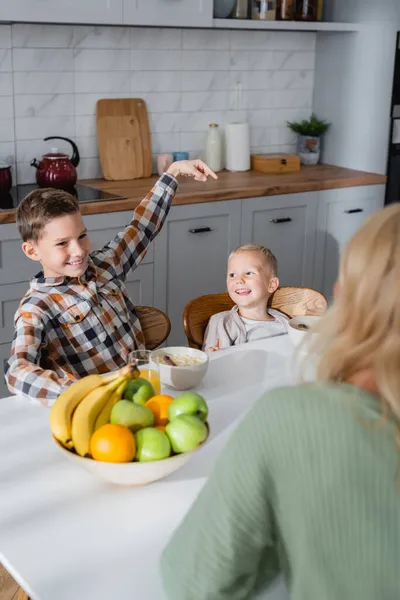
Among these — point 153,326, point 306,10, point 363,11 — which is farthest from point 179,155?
point 153,326

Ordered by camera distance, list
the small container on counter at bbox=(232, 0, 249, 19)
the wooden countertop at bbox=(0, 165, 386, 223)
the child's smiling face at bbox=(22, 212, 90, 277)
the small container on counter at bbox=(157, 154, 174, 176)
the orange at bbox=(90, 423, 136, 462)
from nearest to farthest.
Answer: the orange at bbox=(90, 423, 136, 462) → the child's smiling face at bbox=(22, 212, 90, 277) → the wooden countertop at bbox=(0, 165, 386, 223) → the small container on counter at bbox=(232, 0, 249, 19) → the small container on counter at bbox=(157, 154, 174, 176)

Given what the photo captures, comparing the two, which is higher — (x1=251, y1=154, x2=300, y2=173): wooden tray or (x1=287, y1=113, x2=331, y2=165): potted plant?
(x1=287, y1=113, x2=331, y2=165): potted plant

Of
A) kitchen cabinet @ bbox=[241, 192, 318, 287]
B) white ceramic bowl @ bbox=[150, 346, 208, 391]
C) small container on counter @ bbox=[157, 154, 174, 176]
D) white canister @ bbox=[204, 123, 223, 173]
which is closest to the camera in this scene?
white ceramic bowl @ bbox=[150, 346, 208, 391]

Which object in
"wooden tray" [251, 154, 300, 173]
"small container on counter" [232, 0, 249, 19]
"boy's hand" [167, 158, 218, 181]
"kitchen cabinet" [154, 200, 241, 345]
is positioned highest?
"small container on counter" [232, 0, 249, 19]

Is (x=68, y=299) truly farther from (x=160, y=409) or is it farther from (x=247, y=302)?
(x=160, y=409)

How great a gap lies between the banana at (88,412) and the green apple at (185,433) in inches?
5.4

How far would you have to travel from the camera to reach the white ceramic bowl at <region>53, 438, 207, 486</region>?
1.44m

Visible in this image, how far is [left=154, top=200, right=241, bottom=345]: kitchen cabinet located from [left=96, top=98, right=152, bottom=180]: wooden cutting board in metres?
0.55

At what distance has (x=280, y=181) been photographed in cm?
413

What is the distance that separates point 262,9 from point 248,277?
2.11 meters

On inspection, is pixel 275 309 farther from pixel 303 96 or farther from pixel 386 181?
pixel 303 96

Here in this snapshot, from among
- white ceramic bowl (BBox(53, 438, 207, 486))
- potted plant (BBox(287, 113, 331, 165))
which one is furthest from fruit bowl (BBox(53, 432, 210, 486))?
potted plant (BBox(287, 113, 331, 165))

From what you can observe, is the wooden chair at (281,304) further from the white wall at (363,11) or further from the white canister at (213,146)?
the white wall at (363,11)

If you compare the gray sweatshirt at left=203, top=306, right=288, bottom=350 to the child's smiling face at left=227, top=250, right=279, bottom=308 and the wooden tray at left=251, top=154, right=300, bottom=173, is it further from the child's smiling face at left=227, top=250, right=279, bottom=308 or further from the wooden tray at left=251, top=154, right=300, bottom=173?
the wooden tray at left=251, top=154, right=300, bottom=173
